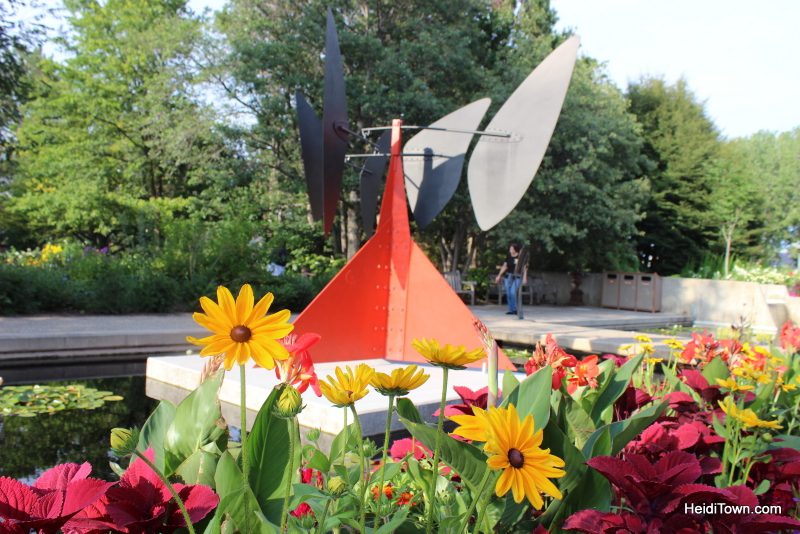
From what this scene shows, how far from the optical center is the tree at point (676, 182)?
886 inches

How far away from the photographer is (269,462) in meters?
1.15

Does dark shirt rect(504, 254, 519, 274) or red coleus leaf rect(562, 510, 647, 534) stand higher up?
dark shirt rect(504, 254, 519, 274)

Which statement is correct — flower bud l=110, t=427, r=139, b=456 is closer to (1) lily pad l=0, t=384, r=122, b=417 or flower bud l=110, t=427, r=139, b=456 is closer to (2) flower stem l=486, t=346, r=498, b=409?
(2) flower stem l=486, t=346, r=498, b=409

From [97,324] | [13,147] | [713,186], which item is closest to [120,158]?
[13,147]

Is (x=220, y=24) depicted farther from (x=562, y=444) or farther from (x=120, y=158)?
(x=562, y=444)

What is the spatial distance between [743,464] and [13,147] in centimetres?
1471

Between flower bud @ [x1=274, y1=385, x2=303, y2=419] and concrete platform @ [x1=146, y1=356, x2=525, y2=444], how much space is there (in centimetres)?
257

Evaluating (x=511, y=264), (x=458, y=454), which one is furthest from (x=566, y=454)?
(x=511, y=264)

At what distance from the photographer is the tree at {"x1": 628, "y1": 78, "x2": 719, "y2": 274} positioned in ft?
73.8

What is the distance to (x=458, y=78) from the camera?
16562 mm

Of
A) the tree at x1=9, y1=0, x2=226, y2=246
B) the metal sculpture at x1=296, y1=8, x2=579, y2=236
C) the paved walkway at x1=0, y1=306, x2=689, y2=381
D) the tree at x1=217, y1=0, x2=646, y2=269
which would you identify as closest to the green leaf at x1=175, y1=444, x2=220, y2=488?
the metal sculpture at x1=296, y1=8, x2=579, y2=236

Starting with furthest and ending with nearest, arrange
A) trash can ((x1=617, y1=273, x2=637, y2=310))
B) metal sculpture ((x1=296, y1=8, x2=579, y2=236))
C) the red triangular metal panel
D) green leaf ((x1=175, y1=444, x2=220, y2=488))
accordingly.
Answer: trash can ((x1=617, y1=273, x2=637, y2=310)) → the red triangular metal panel → metal sculpture ((x1=296, y1=8, x2=579, y2=236)) → green leaf ((x1=175, y1=444, x2=220, y2=488))

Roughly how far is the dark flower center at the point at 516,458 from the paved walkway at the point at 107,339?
6.34m

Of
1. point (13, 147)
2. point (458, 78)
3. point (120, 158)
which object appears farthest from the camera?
point (120, 158)
